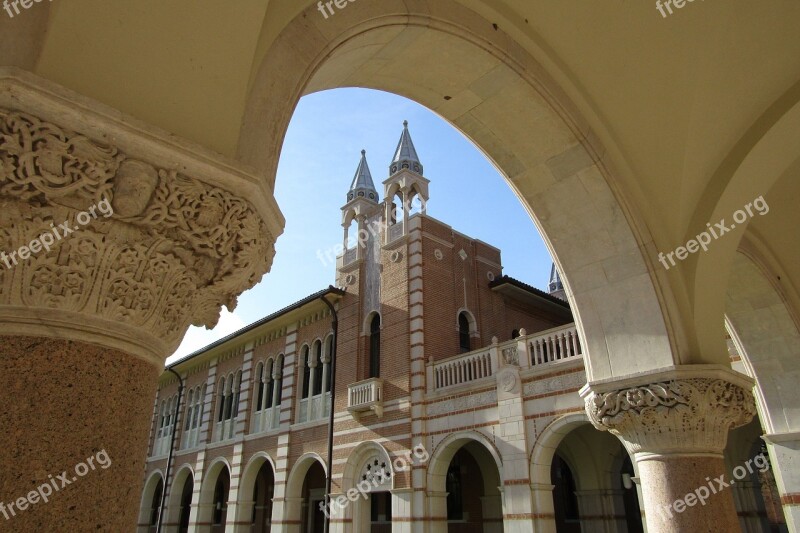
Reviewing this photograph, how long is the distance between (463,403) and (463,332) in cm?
362

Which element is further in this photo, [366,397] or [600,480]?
[366,397]

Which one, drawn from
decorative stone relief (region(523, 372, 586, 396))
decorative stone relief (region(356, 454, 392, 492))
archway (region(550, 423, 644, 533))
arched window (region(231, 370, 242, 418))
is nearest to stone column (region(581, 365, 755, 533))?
decorative stone relief (region(523, 372, 586, 396))

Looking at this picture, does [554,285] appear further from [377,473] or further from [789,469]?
[789,469]

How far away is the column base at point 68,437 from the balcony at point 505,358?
11013mm

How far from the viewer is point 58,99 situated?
1.85 metres

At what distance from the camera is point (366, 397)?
16.1 metres

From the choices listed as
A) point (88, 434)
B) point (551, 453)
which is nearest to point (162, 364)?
point (88, 434)

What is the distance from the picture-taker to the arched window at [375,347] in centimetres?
1705

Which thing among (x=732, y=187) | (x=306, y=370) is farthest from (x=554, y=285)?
(x=732, y=187)

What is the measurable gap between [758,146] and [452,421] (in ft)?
34.0

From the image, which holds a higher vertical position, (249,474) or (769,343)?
(249,474)

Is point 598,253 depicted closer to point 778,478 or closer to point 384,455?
point 778,478

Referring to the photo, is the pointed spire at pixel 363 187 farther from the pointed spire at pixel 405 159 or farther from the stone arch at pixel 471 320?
the stone arch at pixel 471 320

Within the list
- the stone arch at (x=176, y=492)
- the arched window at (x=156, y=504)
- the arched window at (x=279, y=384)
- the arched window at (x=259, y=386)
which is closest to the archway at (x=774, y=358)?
the arched window at (x=279, y=384)
